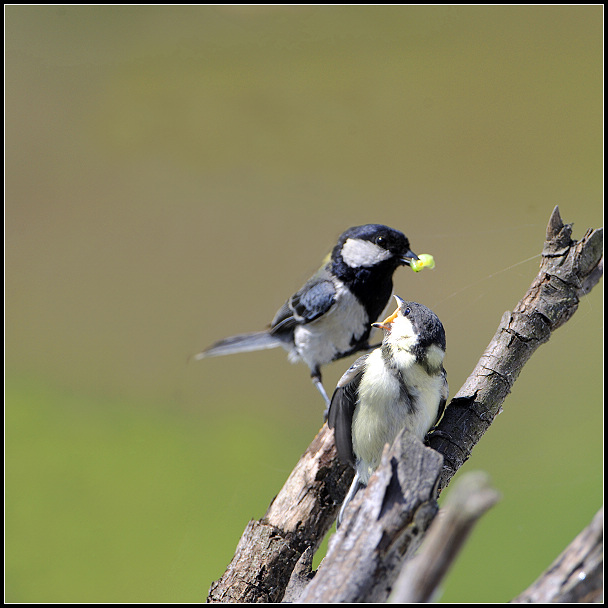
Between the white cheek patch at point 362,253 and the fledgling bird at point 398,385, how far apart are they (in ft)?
1.15

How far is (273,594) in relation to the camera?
0.92 m

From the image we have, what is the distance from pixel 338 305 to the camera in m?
1.36

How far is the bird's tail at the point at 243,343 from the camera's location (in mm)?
1471

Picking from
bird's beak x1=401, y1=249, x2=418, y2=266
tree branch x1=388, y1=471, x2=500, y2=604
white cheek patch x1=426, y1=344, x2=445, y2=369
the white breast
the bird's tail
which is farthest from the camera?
the bird's tail

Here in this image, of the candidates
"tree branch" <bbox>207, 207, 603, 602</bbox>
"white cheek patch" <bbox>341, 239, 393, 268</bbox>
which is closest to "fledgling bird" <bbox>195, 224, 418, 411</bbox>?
"white cheek patch" <bbox>341, 239, 393, 268</bbox>

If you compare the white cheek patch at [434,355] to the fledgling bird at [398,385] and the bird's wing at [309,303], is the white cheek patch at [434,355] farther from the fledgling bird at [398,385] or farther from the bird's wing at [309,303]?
the bird's wing at [309,303]

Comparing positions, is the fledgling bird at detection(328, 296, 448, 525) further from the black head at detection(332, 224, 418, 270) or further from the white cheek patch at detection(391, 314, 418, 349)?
the black head at detection(332, 224, 418, 270)

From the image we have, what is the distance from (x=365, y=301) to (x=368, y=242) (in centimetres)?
17

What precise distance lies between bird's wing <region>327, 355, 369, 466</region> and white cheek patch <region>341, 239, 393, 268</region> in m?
0.37

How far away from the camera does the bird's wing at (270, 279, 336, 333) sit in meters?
1.37

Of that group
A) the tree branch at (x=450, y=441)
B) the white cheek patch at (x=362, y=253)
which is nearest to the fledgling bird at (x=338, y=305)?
the white cheek patch at (x=362, y=253)

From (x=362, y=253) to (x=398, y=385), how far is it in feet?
1.60

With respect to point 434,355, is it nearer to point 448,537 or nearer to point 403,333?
point 403,333

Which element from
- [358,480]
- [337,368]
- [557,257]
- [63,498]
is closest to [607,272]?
[557,257]
